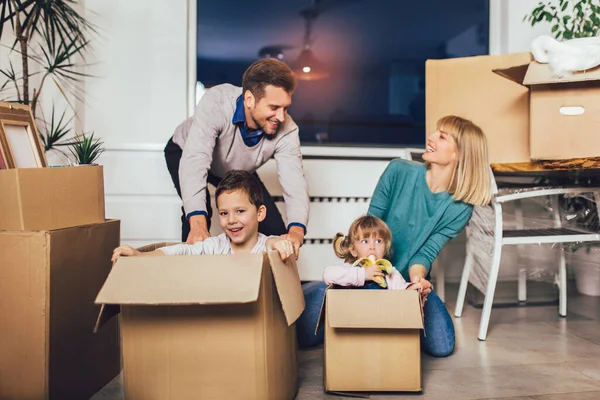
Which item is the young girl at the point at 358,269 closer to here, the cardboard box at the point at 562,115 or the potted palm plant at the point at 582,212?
the cardboard box at the point at 562,115

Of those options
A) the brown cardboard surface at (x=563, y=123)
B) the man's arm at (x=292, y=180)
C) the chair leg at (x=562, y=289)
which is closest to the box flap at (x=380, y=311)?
the man's arm at (x=292, y=180)

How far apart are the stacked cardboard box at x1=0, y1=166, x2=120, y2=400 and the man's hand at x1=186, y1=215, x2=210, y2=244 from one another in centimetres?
32

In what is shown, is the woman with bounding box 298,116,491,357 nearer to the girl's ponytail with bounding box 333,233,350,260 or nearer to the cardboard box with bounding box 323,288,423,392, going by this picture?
the girl's ponytail with bounding box 333,233,350,260

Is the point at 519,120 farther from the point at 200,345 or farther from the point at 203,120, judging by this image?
the point at 200,345

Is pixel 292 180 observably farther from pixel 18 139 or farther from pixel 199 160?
pixel 18 139

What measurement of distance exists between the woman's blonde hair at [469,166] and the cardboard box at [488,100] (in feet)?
0.76

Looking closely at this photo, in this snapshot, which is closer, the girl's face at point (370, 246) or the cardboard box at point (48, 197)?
the cardboard box at point (48, 197)

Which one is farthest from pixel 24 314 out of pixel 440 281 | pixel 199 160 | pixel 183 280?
pixel 440 281

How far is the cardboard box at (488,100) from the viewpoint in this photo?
2.10 metres

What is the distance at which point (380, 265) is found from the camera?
163cm

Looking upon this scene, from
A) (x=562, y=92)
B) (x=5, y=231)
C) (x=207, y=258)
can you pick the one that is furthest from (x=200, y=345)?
(x=562, y=92)

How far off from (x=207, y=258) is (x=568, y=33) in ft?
6.77

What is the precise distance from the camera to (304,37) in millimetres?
2854

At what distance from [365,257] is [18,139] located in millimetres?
1042
